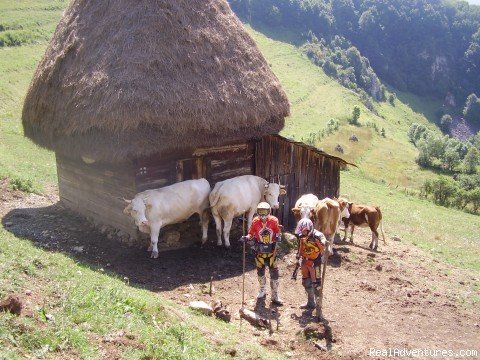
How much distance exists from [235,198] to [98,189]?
145 inches

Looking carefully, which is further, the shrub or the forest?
the forest

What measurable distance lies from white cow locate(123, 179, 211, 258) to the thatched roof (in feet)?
3.21

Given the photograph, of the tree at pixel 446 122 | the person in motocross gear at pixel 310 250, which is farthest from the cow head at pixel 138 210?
the tree at pixel 446 122

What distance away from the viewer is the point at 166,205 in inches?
421

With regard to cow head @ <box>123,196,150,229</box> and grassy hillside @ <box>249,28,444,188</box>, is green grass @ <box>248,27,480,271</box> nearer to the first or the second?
grassy hillside @ <box>249,28,444,188</box>

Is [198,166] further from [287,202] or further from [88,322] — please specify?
[88,322]

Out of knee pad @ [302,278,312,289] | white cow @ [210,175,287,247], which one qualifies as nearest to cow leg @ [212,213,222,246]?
white cow @ [210,175,287,247]

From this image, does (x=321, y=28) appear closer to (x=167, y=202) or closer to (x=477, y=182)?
(x=477, y=182)

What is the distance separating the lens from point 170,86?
10.9 metres

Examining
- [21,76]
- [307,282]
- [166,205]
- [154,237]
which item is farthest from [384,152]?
[307,282]

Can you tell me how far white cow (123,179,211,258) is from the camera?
33.9 ft

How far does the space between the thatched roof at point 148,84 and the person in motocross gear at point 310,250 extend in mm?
4061

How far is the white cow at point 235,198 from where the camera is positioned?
11.4 meters

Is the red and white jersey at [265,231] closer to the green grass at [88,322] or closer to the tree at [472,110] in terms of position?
the green grass at [88,322]
